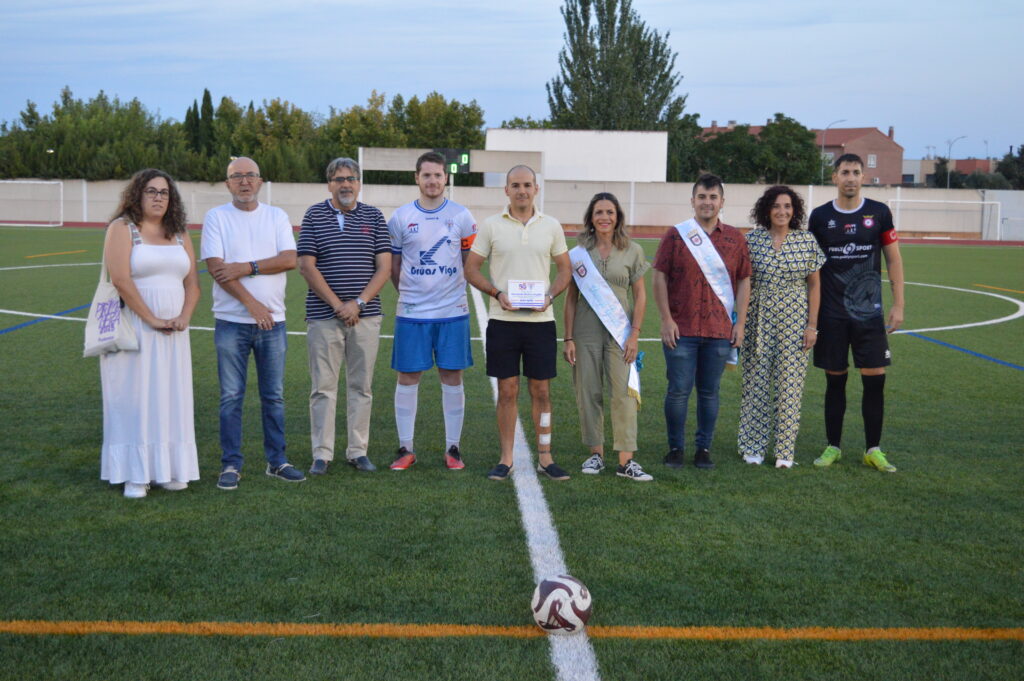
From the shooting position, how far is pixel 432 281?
20.2 ft

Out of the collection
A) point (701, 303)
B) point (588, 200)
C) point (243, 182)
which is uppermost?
point (588, 200)

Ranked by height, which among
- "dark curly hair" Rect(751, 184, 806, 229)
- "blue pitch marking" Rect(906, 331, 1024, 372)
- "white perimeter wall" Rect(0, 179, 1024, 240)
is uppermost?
"white perimeter wall" Rect(0, 179, 1024, 240)

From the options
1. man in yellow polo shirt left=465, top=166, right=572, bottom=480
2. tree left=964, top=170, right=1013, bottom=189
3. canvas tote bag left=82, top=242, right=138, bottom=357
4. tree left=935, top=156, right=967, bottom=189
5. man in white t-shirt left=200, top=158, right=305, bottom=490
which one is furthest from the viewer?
tree left=935, top=156, right=967, bottom=189

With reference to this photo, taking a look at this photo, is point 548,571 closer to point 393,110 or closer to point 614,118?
point 614,118

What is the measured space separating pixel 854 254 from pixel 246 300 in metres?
3.83

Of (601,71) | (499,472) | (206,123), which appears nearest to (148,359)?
(499,472)

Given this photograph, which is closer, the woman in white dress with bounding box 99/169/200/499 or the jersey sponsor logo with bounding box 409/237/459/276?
the woman in white dress with bounding box 99/169/200/499

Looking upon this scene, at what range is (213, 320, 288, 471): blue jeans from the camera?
19.2ft

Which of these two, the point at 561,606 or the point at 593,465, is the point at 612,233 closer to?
the point at 593,465

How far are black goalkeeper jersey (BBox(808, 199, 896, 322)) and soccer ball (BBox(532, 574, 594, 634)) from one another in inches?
133

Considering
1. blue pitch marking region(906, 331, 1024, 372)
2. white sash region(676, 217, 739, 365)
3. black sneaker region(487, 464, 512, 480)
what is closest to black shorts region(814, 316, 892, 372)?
white sash region(676, 217, 739, 365)

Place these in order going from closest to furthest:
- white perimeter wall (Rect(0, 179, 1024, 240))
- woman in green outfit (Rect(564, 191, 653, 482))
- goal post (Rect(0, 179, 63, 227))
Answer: woman in green outfit (Rect(564, 191, 653, 482)) < goal post (Rect(0, 179, 63, 227)) < white perimeter wall (Rect(0, 179, 1024, 240))

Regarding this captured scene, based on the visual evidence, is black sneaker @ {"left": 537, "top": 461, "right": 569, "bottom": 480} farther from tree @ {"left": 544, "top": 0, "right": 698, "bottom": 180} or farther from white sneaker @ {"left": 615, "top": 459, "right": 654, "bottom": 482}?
tree @ {"left": 544, "top": 0, "right": 698, "bottom": 180}

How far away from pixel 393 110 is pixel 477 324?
216 feet
